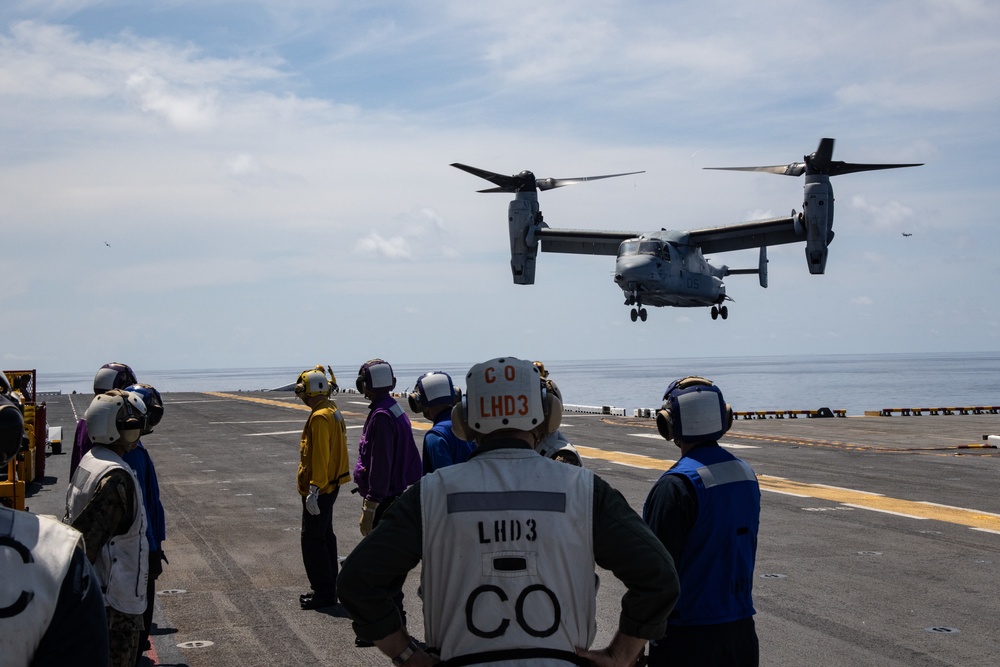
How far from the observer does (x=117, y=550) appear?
18.7ft

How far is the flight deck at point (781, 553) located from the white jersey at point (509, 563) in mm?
4875

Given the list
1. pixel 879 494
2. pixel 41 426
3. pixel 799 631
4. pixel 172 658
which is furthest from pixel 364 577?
pixel 41 426

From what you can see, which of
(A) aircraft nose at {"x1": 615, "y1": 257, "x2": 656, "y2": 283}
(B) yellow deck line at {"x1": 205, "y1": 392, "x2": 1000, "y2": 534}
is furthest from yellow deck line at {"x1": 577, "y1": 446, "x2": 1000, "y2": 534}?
(A) aircraft nose at {"x1": 615, "y1": 257, "x2": 656, "y2": 283}

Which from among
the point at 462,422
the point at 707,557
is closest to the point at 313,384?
the point at 707,557

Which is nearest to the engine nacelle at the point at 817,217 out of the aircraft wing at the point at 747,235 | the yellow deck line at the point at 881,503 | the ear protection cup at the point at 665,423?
the aircraft wing at the point at 747,235

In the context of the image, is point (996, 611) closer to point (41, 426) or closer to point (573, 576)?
point (573, 576)

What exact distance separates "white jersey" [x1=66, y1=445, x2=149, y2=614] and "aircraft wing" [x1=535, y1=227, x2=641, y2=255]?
4725 centimetres

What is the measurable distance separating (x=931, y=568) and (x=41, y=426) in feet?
53.9

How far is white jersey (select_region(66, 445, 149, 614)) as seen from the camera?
5.63 metres

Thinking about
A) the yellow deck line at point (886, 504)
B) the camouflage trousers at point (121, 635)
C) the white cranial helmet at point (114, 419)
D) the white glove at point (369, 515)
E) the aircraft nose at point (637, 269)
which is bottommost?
the yellow deck line at point (886, 504)

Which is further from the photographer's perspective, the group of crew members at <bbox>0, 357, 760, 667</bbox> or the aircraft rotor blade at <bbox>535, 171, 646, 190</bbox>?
the aircraft rotor blade at <bbox>535, 171, 646, 190</bbox>

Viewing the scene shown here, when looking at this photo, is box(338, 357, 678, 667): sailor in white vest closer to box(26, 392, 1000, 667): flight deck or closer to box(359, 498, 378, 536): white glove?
box(26, 392, 1000, 667): flight deck

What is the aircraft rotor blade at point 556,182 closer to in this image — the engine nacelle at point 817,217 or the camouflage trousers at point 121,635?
the engine nacelle at point 817,217

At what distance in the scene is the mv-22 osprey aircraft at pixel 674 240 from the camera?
1811 inches
